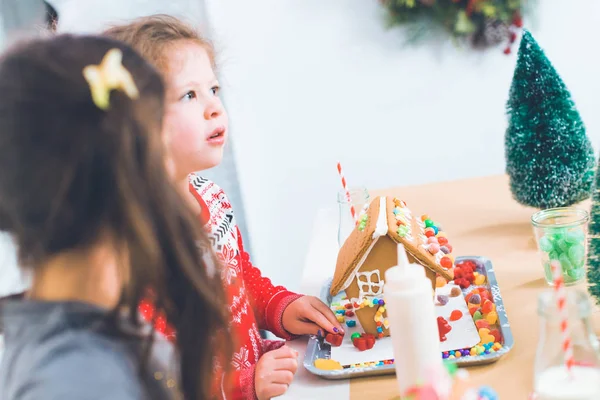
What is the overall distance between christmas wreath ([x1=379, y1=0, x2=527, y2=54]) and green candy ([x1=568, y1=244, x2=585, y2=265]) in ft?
4.51

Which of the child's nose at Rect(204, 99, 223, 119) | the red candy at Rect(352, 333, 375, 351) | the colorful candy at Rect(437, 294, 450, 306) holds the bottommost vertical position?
the red candy at Rect(352, 333, 375, 351)

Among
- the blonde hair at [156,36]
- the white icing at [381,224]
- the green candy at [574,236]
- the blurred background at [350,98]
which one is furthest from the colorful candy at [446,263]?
the blurred background at [350,98]

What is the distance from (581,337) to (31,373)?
53 centimetres

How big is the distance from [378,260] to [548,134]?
0.51 metres

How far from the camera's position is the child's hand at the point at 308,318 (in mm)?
1051

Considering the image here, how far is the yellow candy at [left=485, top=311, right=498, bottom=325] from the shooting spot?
963 mm

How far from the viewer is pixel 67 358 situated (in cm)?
58

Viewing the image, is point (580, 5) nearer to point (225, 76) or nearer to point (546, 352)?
point (225, 76)

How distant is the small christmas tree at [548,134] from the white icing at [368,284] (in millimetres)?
487

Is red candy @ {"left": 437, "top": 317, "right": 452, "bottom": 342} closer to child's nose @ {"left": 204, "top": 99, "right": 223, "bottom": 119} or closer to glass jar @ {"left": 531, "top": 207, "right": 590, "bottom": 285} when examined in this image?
glass jar @ {"left": 531, "top": 207, "right": 590, "bottom": 285}

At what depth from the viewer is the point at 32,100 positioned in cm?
58

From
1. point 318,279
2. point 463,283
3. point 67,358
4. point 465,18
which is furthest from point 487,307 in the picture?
point 465,18

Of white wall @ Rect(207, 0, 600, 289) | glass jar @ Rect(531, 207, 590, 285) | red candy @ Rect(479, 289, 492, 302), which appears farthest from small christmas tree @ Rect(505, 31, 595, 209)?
white wall @ Rect(207, 0, 600, 289)

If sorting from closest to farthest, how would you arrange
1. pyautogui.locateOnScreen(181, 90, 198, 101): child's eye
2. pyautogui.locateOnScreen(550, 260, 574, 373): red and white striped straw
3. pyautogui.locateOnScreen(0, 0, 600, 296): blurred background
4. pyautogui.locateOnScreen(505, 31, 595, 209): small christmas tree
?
pyautogui.locateOnScreen(550, 260, 574, 373): red and white striped straw < pyautogui.locateOnScreen(181, 90, 198, 101): child's eye < pyautogui.locateOnScreen(505, 31, 595, 209): small christmas tree < pyautogui.locateOnScreen(0, 0, 600, 296): blurred background
